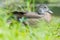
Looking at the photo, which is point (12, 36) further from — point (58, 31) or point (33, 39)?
point (58, 31)

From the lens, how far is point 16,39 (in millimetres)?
2082

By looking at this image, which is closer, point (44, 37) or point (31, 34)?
point (44, 37)

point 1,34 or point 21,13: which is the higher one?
point 1,34

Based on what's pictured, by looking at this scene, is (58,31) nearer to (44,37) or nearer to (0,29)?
(44,37)

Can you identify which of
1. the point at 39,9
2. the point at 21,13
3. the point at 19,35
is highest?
the point at 19,35

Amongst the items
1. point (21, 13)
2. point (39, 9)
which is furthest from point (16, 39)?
point (39, 9)

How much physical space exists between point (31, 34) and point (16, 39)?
1.39ft

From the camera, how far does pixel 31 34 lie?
2.48 meters

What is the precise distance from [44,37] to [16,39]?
0.33 meters

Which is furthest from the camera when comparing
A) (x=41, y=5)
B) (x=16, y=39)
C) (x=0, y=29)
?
(x=41, y=5)

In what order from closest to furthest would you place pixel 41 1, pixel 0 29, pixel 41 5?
pixel 0 29 < pixel 41 5 < pixel 41 1

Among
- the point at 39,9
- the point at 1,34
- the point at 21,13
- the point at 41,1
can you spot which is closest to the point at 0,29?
the point at 1,34

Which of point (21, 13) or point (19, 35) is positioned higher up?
point (19, 35)

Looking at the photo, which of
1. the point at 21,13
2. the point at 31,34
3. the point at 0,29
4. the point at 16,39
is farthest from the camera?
the point at 21,13
